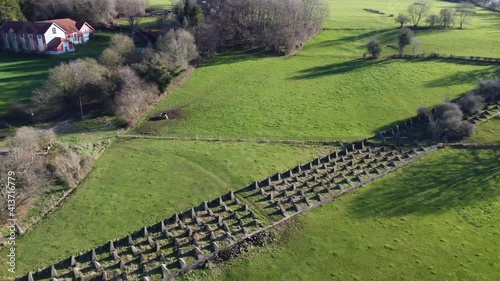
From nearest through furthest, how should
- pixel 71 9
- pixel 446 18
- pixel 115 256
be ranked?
pixel 115 256, pixel 71 9, pixel 446 18

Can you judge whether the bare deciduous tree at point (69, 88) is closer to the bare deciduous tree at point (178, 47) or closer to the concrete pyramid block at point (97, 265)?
the bare deciduous tree at point (178, 47)

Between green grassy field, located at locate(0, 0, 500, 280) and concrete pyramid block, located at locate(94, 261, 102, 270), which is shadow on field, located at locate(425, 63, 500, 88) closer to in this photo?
green grassy field, located at locate(0, 0, 500, 280)

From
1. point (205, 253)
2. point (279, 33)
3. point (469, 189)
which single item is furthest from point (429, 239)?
point (279, 33)

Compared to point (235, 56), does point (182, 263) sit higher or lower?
lower

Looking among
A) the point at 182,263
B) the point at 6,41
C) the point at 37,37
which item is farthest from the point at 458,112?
the point at 6,41

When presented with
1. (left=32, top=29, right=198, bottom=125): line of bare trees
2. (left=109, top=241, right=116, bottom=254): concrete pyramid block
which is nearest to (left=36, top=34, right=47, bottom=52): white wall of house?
(left=32, top=29, right=198, bottom=125): line of bare trees

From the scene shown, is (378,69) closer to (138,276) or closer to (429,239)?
(429,239)

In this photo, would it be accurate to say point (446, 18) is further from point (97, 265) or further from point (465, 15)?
point (97, 265)
